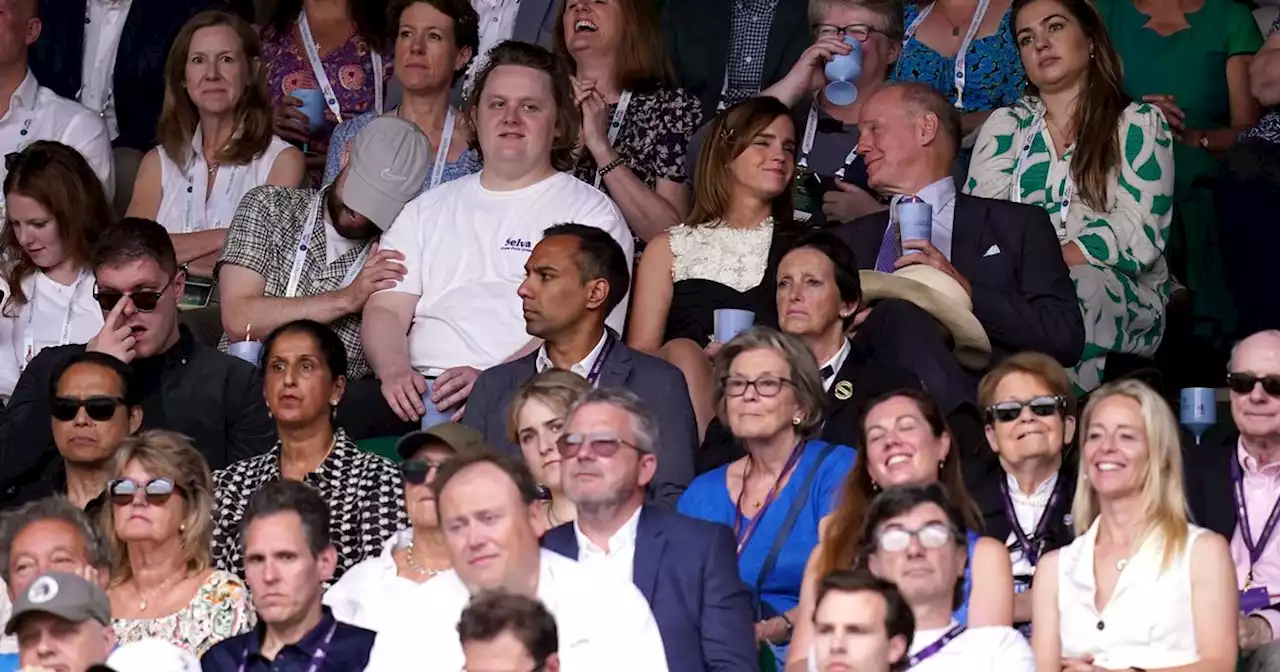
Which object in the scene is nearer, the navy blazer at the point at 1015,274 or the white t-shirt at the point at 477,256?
the navy blazer at the point at 1015,274

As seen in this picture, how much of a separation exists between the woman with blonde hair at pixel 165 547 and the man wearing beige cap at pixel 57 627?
84 centimetres

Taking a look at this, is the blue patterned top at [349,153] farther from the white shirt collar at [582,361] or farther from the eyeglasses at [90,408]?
the eyeglasses at [90,408]

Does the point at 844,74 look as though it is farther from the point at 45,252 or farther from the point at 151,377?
the point at 45,252

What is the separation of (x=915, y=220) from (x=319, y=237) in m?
2.01

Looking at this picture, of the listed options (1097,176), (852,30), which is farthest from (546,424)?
(852,30)

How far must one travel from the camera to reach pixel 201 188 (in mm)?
8422

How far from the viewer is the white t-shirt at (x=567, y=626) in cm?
527

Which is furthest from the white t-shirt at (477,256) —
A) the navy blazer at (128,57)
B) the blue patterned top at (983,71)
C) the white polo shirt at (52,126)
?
the navy blazer at (128,57)

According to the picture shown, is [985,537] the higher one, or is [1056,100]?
[1056,100]

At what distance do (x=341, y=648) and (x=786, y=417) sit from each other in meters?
1.27

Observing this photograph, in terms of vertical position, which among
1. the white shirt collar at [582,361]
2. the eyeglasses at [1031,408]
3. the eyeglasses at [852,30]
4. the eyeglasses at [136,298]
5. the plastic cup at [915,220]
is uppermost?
the eyeglasses at [852,30]

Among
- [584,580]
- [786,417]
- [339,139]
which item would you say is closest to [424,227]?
[339,139]

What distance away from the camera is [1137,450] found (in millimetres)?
5590

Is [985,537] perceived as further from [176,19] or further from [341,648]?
[176,19]
